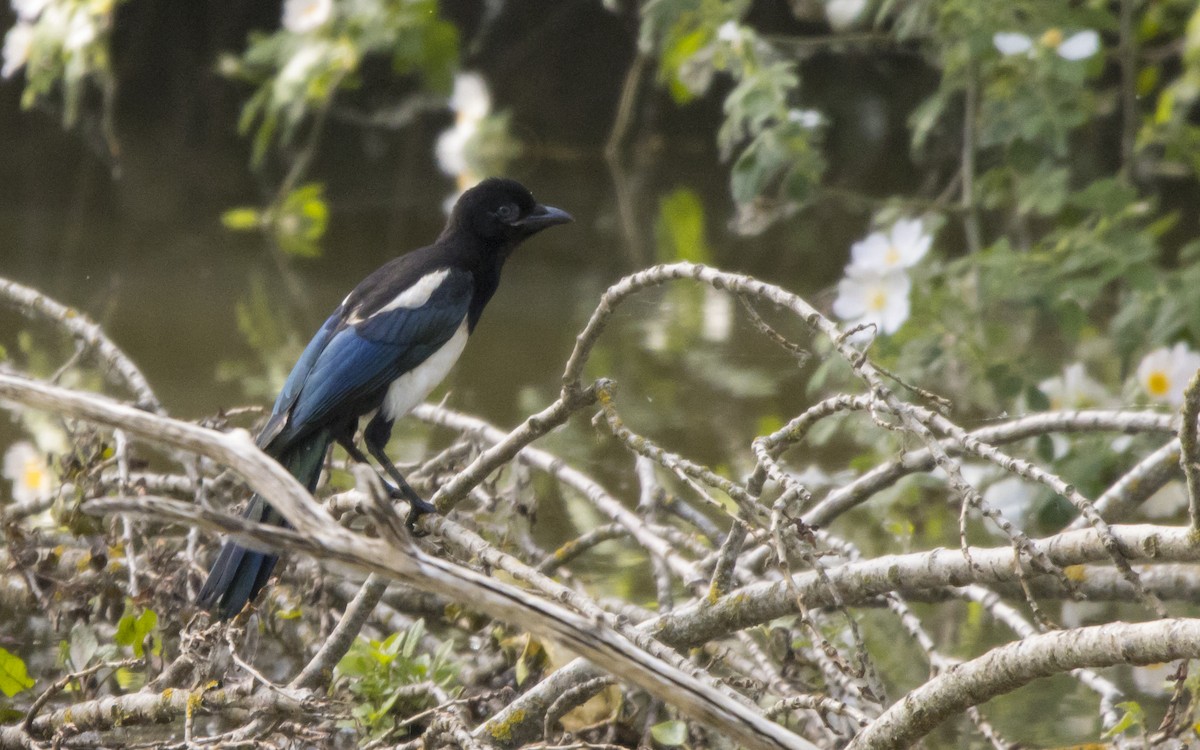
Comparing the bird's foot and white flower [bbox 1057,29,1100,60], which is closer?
the bird's foot

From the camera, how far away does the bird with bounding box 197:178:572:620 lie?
224 cm

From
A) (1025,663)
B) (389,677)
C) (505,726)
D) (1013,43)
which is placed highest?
(1013,43)

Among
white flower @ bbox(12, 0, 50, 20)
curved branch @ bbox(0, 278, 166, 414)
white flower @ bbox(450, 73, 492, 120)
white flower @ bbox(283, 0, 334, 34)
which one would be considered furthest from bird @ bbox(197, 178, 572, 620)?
white flower @ bbox(450, 73, 492, 120)

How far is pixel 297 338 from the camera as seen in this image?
15.1 ft

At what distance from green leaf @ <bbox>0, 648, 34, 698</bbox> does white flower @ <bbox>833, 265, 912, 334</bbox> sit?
1549 mm

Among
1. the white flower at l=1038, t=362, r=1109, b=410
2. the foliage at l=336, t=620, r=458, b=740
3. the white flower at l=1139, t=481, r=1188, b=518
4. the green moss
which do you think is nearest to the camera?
the green moss

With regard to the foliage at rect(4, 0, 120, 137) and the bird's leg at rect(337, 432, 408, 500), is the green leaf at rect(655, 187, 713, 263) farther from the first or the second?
the bird's leg at rect(337, 432, 408, 500)

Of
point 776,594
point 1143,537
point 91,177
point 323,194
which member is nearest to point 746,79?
point 776,594

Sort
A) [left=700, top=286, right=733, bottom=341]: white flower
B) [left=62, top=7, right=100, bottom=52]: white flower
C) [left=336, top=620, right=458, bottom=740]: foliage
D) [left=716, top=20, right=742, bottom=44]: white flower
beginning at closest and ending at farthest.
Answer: [left=336, top=620, right=458, bottom=740]: foliage
[left=716, top=20, right=742, bottom=44]: white flower
[left=62, top=7, right=100, bottom=52]: white flower
[left=700, top=286, right=733, bottom=341]: white flower

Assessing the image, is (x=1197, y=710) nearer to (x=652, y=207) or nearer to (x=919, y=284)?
(x=919, y=284)

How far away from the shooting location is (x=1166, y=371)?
2.95 meters

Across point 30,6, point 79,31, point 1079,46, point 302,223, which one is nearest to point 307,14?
point 79,31

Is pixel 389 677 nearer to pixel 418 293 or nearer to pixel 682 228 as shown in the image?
pixel 418 293

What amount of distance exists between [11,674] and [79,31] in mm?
2436
